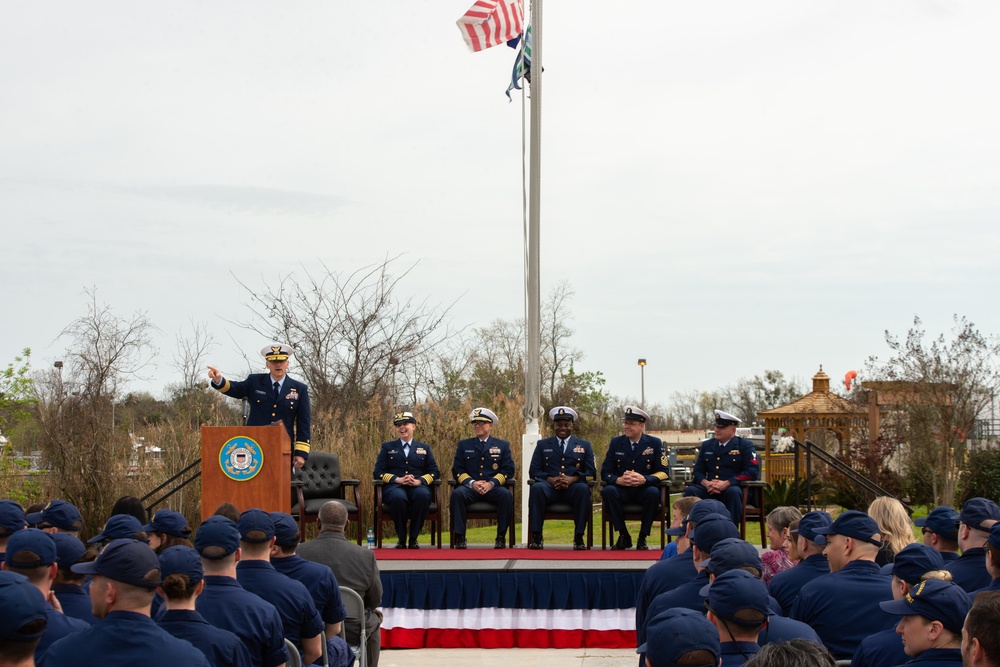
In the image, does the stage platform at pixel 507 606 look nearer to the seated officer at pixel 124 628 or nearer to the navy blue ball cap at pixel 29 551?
the navy blue ball cap at pixel 29 551

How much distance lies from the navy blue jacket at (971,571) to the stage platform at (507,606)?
4250 millimetres

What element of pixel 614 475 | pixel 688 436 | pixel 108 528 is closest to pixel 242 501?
pixel 614 475

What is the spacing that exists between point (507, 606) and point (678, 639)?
6683 millimetres

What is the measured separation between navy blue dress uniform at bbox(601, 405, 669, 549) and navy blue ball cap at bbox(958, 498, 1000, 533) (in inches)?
213

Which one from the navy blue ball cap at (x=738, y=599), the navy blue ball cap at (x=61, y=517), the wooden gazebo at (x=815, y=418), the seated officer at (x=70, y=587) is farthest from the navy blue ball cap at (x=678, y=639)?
the wooden gazebo at (x=815, y=418)

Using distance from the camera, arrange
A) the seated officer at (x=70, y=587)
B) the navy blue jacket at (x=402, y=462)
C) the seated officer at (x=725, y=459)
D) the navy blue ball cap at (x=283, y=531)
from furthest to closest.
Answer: the navy blue jacket at (x=402, y=462) < the seated officer at (x=725, y=459) < the navy blue ball cap at (x=283, y=531) < the seated officer at (x=70, y=587)

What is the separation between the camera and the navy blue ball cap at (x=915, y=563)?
3.83 m

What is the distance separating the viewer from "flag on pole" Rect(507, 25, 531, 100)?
1199 cm

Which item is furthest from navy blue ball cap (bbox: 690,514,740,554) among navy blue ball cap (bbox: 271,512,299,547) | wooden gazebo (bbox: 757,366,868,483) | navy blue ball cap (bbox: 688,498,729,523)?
wooden gazebo (bbox: 757,366,868,483)

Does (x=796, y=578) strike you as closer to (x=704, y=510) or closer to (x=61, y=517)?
(x=704, y=510)

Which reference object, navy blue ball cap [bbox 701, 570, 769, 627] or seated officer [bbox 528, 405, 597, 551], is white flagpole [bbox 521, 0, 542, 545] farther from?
navy blue ball cap [bbox 701, 570, 769, 627]

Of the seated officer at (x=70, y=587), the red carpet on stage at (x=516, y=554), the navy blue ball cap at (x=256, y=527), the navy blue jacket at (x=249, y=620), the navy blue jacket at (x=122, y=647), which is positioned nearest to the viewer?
the navy blue jacket at (x=122, y=647)

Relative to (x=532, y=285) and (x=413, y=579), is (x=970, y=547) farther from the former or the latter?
(x=532, y=285)

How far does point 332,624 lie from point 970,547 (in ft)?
9.90
